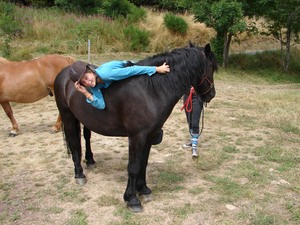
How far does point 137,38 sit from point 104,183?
12.9m

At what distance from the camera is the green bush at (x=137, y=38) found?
1625 cm

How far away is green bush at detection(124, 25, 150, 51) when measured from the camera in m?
16.2

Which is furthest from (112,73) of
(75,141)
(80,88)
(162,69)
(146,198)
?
(146,198)

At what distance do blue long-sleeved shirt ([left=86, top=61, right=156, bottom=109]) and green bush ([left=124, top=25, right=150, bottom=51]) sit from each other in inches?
512

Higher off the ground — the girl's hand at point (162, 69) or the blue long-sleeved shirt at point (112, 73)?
the girl's hand at point (162, 69)

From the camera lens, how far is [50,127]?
21.9ft

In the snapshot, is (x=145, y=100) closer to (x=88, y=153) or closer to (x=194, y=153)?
(x=88, y=153)

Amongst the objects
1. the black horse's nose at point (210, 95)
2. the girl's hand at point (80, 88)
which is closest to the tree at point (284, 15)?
the black horse's nose at point (210, 95)

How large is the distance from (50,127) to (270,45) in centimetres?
1721

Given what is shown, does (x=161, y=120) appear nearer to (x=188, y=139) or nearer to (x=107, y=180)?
(x=107, y=180)

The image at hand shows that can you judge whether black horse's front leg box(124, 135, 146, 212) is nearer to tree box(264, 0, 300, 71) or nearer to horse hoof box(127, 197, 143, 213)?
horse hoof box(127, 197, 143, 213)

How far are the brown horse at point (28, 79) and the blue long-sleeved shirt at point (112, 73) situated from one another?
2.96 metres

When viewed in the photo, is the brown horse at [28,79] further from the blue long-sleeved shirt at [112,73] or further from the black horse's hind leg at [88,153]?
the blue long-sleeved shirt at [112,73]

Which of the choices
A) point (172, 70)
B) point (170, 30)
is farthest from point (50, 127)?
point (170, 30)
